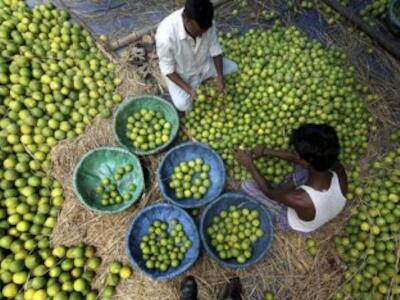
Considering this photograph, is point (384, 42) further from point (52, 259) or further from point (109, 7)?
point (52, 259)

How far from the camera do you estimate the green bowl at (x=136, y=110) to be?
426 cm

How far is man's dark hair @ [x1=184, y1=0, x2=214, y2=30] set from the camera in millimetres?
3271

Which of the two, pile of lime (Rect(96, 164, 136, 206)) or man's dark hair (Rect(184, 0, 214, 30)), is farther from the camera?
pile of lime (Rect(96, 164, 136, 206))

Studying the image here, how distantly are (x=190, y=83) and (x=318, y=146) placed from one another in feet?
7.47

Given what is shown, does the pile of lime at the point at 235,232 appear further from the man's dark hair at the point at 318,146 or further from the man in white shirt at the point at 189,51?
the man in white shirt at the point at 189,51

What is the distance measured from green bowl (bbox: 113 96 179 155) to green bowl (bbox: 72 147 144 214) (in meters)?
0.16

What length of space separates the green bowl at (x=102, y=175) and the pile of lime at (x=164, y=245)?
42 cm

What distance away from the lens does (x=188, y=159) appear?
14.2ft

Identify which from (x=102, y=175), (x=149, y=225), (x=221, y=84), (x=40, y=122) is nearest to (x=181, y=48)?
(x=221, y=84)

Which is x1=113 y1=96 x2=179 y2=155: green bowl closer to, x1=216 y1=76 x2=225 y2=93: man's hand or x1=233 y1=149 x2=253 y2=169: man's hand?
x1=216 y1=76 x2=225 y2=93: man's hand

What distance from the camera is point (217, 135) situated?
4320 mm

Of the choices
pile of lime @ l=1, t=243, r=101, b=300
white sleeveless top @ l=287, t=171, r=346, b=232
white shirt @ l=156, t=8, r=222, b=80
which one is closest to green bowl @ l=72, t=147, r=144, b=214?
pile of lime @ l=1, t=243, r=101, b=300

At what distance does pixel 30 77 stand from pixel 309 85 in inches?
139

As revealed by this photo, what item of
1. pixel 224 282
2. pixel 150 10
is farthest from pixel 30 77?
pixel 224 282
